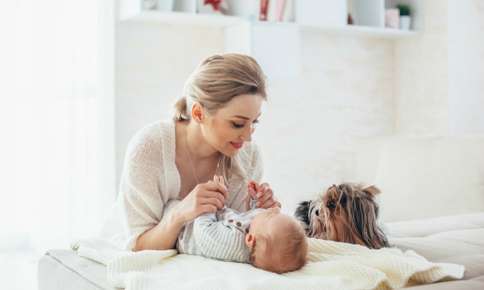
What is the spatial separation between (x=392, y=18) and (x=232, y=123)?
2827 millimetres

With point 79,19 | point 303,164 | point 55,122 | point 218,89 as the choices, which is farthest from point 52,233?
point 218,89

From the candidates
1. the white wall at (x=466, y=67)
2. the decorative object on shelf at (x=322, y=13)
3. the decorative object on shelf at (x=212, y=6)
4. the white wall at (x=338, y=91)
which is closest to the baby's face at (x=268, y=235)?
the white wall at (x=338, y=91)

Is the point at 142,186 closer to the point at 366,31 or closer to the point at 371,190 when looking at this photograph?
the point at 371,190

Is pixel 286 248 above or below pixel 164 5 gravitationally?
below

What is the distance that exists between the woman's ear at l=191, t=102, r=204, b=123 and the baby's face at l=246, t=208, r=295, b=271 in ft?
1.24

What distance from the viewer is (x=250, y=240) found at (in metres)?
1.72

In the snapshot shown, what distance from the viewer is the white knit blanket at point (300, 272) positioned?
149 centimetres

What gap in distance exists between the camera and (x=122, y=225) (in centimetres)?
220

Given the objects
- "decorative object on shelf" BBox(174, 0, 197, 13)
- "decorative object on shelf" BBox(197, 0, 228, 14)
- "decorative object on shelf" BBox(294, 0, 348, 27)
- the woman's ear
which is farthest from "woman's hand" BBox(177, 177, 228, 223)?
"decorative object on shelf" BBox(294, 0, 348, 27)

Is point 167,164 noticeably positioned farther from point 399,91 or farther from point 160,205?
point 399,91

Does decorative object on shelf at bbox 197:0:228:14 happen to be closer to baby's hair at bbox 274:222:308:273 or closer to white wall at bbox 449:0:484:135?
white wall at bbox 449:0:484:135

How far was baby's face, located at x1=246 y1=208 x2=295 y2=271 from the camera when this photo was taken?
1646 mm

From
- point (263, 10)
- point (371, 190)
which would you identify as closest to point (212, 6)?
point (263, 10)

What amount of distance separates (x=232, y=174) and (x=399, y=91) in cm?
285
